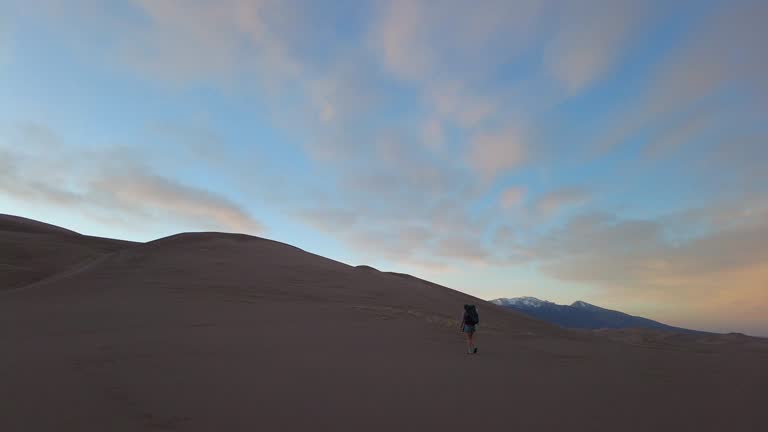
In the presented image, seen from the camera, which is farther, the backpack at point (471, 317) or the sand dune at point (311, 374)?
the backpack at point (471, 317)

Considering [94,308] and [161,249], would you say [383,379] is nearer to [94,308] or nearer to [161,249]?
[94,308]

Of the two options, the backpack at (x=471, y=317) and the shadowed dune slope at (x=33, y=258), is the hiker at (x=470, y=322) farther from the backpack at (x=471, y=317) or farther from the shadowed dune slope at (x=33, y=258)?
the shadowed dune slope at (x=33, y=258)

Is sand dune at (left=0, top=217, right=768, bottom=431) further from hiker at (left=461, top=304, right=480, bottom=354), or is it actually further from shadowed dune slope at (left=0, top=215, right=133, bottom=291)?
shadowed dune slope at (left=0, top=215, right=133, bottom=291)

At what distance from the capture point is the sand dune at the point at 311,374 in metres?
5.23

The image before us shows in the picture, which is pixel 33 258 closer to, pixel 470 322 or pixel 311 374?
pixel 311 374

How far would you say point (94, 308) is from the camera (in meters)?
13.2

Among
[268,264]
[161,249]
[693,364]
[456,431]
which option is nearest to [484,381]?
[456,431]

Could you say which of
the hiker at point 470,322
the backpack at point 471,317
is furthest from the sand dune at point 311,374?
the backpack at point 471,317

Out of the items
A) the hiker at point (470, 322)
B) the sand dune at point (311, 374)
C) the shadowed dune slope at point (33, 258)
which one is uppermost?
the shadowed dune slope at point (33, 258)

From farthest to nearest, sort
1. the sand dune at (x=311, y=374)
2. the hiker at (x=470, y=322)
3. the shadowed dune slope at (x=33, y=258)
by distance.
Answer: the shadowed dune slope at (x=33, y=258) → the hiker at (x=470, y=322) → the sand dune at (x=311, y=374)

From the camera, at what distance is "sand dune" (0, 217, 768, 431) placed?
17.2 ft

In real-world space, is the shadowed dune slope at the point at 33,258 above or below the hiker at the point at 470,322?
above

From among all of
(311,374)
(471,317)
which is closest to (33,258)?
(311,374)

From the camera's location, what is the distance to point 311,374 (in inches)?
281
